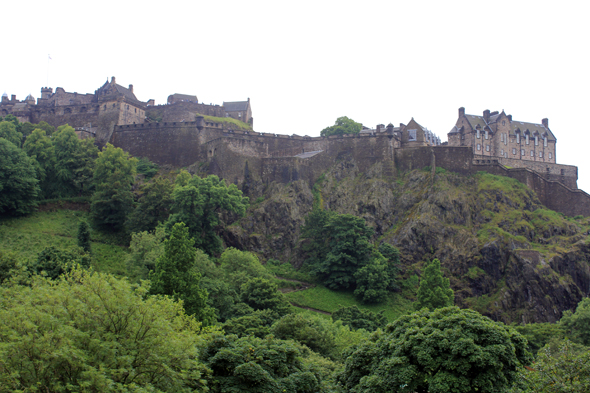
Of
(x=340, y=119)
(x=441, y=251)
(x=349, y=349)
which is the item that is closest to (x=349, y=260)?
(x=441, y=251)

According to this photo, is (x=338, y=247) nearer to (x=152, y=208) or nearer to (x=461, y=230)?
(x=461, y=230)

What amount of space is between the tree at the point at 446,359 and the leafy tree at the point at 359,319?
17599 millimetres

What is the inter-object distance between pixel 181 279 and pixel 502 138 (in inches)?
2021

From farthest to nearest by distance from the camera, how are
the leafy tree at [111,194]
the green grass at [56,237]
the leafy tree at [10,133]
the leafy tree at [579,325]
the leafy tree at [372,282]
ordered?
the leafy tree at [10,133] → the leafy tree at [111,194] → the leafy tree at [372,282] → the green grass at [56,237] → the leafy tree at [579,325]

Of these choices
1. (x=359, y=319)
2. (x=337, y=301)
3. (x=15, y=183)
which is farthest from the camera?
(x=15, y=183)

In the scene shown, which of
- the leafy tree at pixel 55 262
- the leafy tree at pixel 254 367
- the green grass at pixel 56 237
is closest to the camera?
the leafy tree at pixel 254 367

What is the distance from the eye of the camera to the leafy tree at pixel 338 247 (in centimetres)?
4797

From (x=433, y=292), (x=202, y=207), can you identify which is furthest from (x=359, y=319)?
(x=202, y=207)

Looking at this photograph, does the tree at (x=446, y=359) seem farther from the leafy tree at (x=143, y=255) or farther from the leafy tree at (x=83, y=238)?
the leafy tree at (x=83, y=238)

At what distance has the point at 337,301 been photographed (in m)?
45.6

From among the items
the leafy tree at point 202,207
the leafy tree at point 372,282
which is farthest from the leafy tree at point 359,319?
the leafy tree at point 202,207

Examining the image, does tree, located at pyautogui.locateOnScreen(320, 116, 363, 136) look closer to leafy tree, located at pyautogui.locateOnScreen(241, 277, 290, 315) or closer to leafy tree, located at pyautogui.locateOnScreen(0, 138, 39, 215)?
leafy tree, located at pyautogui.locateOnScreen(241, 277, 290, 315)

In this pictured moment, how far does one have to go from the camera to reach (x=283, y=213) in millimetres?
54000

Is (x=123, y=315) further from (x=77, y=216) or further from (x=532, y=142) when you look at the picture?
(x=532, y=142)
